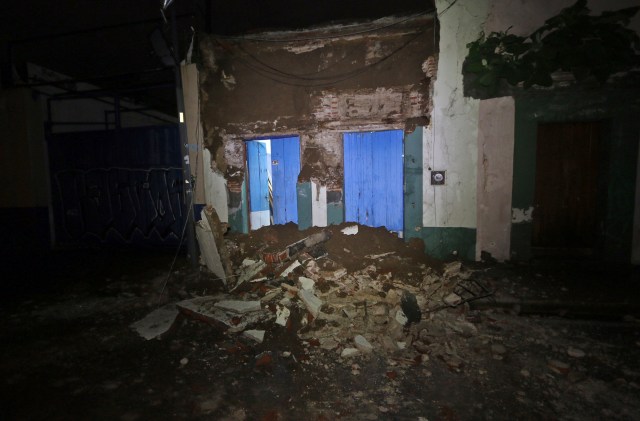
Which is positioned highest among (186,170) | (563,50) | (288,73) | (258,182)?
(288,73)

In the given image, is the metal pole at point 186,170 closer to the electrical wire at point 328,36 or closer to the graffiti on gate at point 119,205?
the electrical wire at point 328,36

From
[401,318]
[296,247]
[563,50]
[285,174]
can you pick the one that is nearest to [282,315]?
[401,318]

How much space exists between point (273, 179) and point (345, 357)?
4.45 metres

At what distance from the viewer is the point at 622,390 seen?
288 centimetres

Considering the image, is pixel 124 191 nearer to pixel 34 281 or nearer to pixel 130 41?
pixel 34 281

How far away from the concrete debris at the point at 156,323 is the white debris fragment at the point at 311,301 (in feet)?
5.86

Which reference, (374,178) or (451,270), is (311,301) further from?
(374,178)

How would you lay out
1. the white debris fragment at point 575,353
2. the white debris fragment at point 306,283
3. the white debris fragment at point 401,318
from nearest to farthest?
the white debris fragment at point 575,353, the white debris fragment at point 401,318, the white debris fragment at point 306,283

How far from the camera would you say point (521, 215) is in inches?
A: 230

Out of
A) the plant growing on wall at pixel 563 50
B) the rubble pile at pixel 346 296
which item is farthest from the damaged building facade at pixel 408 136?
the rubble pile at pixel 346 296

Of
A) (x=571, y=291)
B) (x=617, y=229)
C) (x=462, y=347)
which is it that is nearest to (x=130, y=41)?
(x=462, y=347)

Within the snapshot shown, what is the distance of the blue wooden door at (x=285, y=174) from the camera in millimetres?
6891

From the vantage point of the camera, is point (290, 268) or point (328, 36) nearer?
point (290, 268)

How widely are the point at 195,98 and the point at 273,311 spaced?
5137 millimetres
